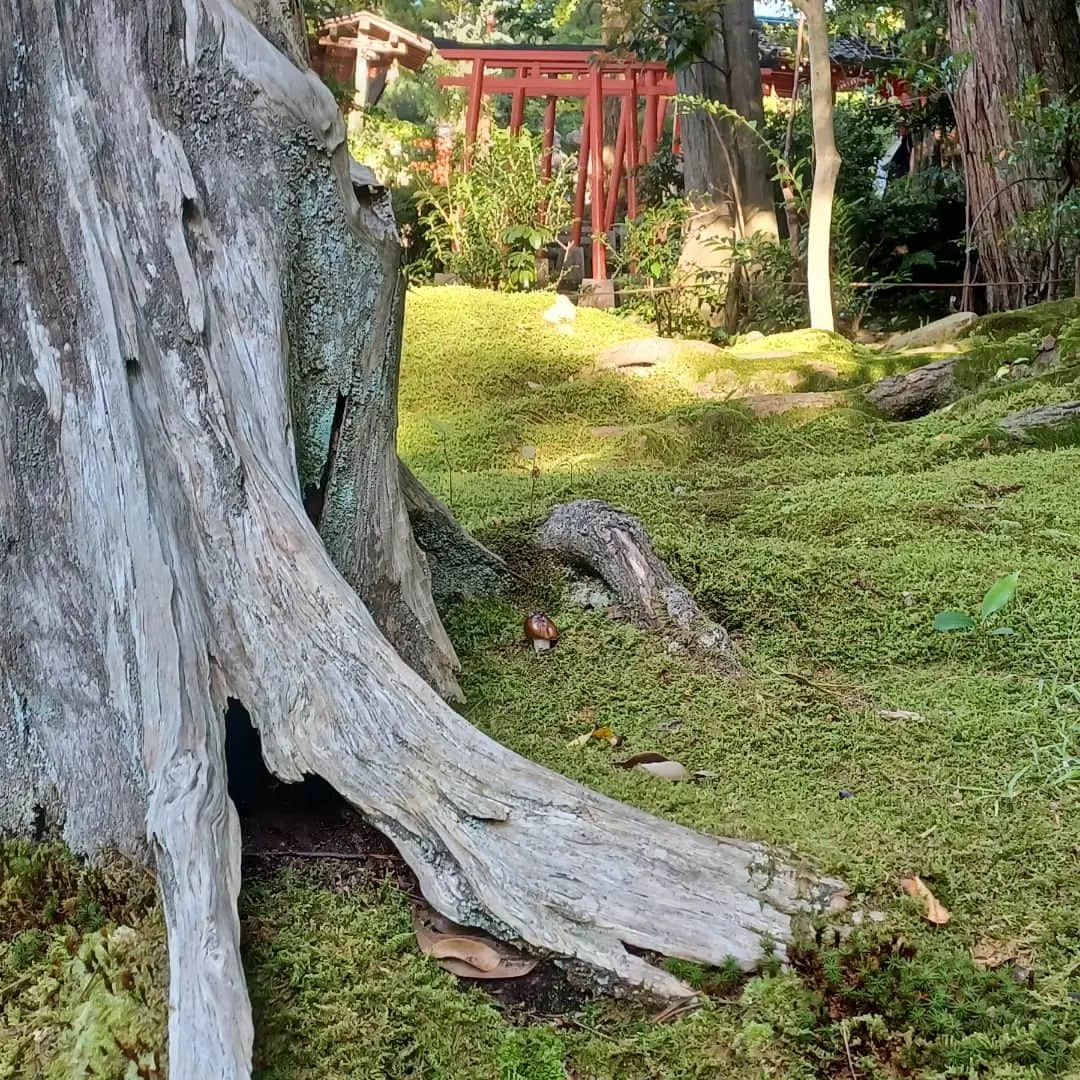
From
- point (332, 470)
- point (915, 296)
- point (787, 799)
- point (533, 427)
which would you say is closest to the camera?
point (787, 799)

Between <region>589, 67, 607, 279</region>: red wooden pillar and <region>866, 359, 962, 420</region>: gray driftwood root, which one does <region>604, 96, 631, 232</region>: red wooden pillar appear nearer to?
<region>589, 67, 607, 279</region>: red wooden pillar

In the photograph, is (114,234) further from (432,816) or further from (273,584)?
(432,816)

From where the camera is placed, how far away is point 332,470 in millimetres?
2367

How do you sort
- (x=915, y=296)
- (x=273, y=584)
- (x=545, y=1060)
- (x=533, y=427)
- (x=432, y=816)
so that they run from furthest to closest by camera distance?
(x=915, y=296), (x=533, y=427), (x=273, y=584), (x=432, y=816), (x=545, y=1060)

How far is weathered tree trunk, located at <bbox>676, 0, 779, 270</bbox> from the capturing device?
938 centimetres

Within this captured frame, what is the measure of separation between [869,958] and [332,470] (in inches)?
59.2

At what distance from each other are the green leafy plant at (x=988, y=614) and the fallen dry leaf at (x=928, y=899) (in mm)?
1129

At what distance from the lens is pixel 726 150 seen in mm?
9328

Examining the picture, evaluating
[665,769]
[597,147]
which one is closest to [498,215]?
[597,147]

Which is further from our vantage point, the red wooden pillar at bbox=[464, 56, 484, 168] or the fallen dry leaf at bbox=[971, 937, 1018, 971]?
the red wooden pillar at bbox=[464, 56, 484, 168]

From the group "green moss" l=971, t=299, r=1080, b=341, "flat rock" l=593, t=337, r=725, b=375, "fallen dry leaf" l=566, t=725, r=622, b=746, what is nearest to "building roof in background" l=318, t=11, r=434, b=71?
"flat rock" l=593, t=337, r=725, b=375

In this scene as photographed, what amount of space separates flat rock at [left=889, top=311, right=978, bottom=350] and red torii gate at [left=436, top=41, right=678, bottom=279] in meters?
4.10

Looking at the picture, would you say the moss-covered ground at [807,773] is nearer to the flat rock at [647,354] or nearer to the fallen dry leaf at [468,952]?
the fallen dry leaf at [468,952]

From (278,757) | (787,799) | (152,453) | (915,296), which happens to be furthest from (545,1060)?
(915,296)
